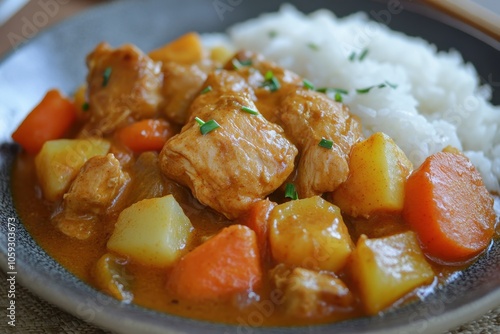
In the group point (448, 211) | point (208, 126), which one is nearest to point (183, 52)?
point (208, 126)

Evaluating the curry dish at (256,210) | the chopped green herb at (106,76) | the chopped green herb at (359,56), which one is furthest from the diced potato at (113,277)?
the chopped green herb at (359,56)

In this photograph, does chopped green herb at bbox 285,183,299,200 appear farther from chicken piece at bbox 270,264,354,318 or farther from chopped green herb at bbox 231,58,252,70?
chopped green herb at bbox 231,58,252,70

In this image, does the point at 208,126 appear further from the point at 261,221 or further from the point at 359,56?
the point at 359,56

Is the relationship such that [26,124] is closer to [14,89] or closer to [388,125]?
[14,89]

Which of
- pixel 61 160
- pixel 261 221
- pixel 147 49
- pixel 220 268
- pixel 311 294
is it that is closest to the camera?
pixel 311 294

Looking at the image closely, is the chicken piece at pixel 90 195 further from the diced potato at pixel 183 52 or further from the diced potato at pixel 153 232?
the diced potato at pixel 183 52

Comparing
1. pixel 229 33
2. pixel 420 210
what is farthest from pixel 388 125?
pixel 229 33
